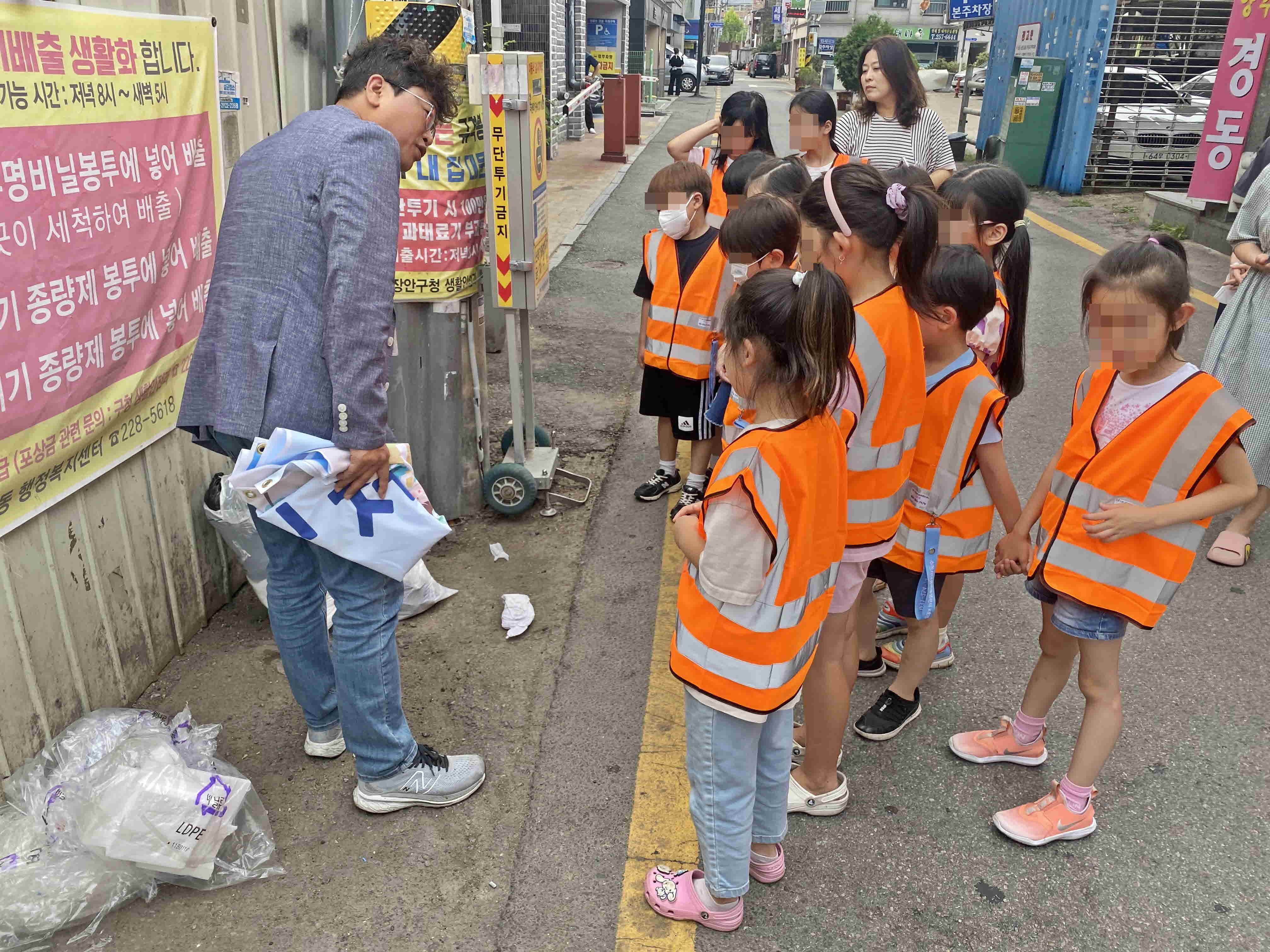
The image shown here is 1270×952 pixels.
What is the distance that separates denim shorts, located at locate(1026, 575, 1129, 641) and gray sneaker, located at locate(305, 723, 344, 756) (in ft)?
6.72

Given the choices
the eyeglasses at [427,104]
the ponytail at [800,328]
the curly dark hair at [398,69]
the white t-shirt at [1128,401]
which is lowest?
the white t-shirt at [1128,401]

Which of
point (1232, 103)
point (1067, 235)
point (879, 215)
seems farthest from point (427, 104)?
point (1067, 235)

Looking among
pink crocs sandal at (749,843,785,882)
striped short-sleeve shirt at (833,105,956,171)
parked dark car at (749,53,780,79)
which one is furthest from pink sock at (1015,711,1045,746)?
parked dark car at (749,53,780,79)

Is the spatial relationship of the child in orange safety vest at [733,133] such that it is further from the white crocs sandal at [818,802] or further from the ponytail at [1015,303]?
the white crocs sandal at [818,802]

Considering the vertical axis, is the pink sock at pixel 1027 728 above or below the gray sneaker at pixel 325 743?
above

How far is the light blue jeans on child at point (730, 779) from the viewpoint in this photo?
206cm

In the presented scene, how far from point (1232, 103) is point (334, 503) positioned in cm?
971

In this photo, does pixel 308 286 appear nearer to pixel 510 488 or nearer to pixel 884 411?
pixel 884 411

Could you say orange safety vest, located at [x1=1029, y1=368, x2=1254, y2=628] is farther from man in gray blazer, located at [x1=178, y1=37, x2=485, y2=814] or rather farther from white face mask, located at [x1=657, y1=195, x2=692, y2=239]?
white face mask, located at [x1=657, y1=195, x2=692, y2=239]

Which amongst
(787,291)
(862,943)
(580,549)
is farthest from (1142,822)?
(580,549)

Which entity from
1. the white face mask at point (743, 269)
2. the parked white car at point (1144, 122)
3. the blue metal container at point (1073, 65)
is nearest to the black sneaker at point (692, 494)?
the white face mask at point (743, 269)

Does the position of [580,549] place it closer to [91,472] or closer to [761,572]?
[91,472]

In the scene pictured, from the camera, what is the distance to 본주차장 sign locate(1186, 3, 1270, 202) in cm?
859

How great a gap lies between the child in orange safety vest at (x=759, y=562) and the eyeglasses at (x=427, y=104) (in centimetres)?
106
